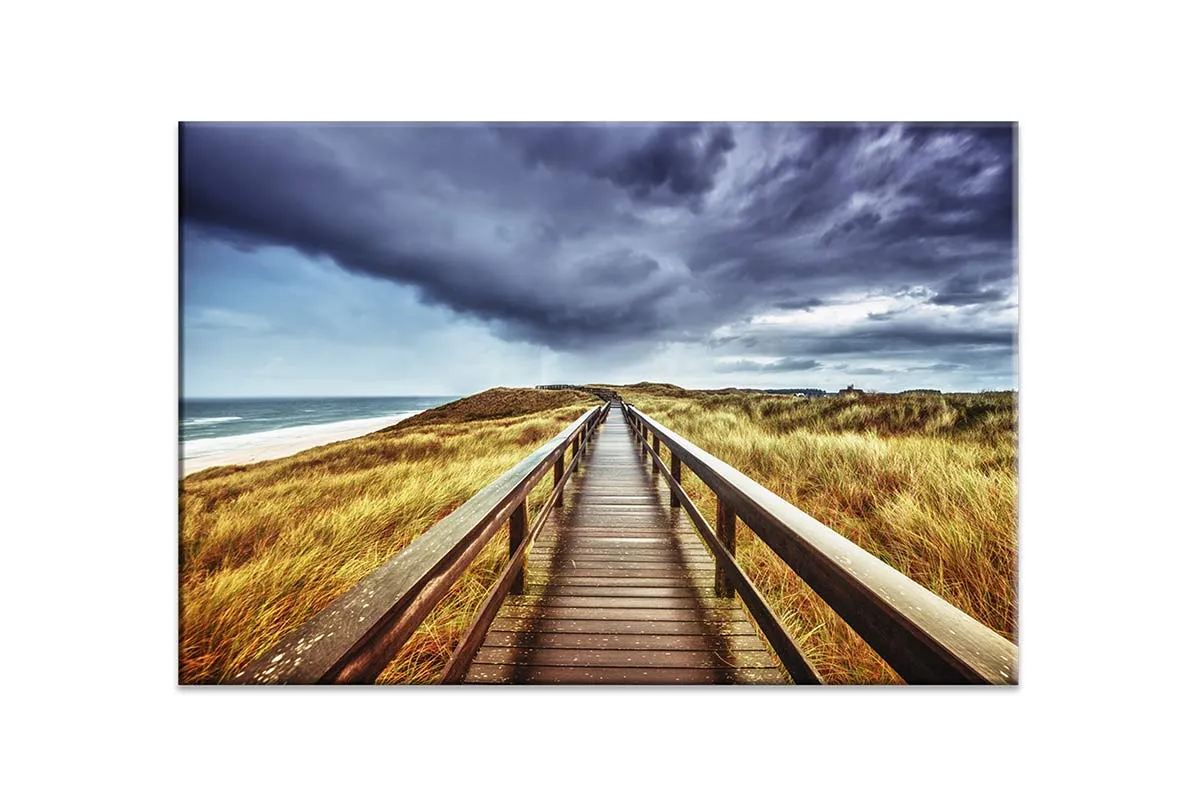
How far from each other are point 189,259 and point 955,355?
14.5ft

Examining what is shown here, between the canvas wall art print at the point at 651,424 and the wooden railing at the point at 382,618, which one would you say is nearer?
the wooden railing at the point at 382,618

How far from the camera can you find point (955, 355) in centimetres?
280

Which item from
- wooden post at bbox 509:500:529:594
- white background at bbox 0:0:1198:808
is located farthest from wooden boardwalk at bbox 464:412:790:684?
→ wooden post at bbox 509:500:529:594

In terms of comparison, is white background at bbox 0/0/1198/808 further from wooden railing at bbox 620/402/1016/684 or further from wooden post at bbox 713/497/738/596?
wooden railing at bbox 620/402/1016/684

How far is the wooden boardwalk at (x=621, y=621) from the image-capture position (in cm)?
187

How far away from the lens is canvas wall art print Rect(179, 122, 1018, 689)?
1.55m

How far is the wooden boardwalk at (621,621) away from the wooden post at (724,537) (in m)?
0.05

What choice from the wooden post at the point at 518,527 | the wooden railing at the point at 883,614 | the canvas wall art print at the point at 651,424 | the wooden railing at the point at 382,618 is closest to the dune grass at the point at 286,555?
the canvas wall art print at the point at 651,424

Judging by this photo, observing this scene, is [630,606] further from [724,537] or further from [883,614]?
[883,614]
